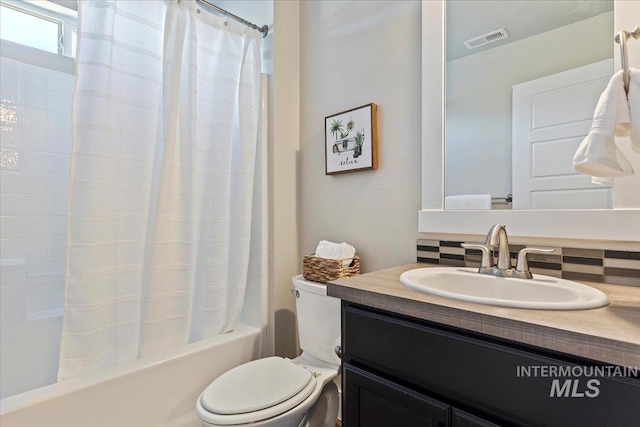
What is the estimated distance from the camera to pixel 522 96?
3.73 ft

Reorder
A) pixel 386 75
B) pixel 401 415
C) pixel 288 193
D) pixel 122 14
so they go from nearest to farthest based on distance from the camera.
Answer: pixel 401 415
pixel 122 14
pixel 386 75
pixel 288 193

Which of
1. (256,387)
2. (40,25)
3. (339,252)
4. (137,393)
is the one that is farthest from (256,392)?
(40,25)

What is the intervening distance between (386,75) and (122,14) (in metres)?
1.10

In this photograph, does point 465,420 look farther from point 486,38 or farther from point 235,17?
point 235,17

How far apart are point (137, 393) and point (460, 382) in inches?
45.8

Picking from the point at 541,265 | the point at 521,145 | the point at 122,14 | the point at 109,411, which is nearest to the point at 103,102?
the point at 122,14

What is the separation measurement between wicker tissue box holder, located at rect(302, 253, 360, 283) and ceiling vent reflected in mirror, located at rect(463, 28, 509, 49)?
0.98 metres

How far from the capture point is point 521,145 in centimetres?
112

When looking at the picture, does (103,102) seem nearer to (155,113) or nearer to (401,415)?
(155,113)

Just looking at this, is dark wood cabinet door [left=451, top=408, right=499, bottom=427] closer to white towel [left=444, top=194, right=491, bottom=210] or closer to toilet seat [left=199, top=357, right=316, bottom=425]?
toilet seat [left=199, top=357, right=316, bottom=425]

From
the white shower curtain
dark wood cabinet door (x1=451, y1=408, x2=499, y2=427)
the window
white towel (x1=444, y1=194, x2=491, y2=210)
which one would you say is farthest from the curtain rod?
dark wood cabinet door (x1=451, y1=408, x2=499, y2=427)

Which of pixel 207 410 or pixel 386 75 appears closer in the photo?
pixel 207 410

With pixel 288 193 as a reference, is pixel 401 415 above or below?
below

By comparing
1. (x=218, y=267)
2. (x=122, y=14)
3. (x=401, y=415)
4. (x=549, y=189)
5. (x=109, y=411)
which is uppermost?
(x=122, y=14)
